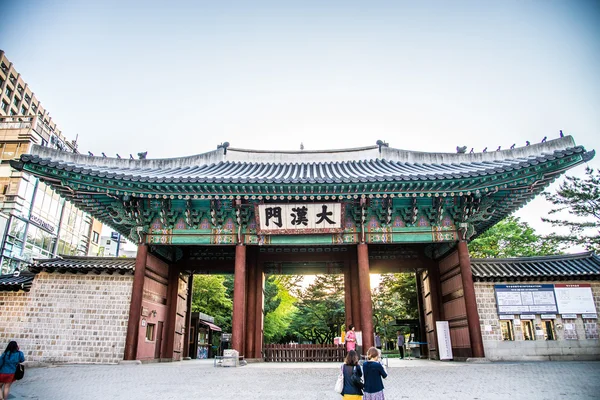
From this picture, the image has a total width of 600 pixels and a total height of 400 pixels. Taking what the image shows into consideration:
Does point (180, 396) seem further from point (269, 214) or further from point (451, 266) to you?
point (451, 266)

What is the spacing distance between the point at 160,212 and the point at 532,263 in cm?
1511

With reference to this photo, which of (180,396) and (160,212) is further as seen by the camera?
(160,212)

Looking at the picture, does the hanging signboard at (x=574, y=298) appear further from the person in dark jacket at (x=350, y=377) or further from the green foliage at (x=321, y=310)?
the green foliage at (x=321, y=310)

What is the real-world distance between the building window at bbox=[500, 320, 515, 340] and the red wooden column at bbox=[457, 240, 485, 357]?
1.59 metres

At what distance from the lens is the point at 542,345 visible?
1395 centimetres

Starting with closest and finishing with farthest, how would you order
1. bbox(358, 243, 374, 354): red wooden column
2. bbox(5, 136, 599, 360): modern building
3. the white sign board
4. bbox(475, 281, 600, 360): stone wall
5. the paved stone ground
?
the paved stone ground, bbox(5, 136, 599, 360): modern building, bbox(358, 243, 374, 354): red wooden column, bbox(475, 281, 600, 360): stone wall, the white sign board

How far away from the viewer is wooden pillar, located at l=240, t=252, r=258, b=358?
16.1 metres

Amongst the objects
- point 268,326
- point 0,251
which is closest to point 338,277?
point 268,326

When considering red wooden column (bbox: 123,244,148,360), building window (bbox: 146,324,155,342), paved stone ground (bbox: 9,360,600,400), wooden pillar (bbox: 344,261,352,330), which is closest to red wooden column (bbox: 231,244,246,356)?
paved stone ground (bbox: 9,360,600,400)

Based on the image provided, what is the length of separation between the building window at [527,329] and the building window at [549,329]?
45 cm

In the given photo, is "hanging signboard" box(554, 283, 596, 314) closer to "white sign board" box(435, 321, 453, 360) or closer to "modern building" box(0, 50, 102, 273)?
"white sign board" box(435, 321, 453, 360)

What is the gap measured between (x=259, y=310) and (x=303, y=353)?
2.74m

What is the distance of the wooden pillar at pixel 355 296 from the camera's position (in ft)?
54.5

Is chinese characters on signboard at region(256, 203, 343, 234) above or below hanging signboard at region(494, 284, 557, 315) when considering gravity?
above
